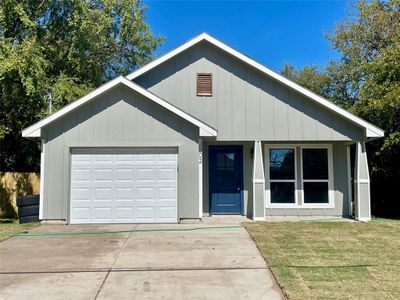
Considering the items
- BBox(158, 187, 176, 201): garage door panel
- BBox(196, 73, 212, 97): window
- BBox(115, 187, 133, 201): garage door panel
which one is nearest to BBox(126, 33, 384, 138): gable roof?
BBox(196, 73, 212, 97): window

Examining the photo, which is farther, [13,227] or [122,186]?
[122,186]

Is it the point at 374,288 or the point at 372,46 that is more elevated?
the point at 372,46

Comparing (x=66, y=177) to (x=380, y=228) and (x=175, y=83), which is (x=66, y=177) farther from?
(x=380, y=228)

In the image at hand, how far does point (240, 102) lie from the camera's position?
524 inches

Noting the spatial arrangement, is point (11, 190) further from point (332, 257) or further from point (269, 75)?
point (332, 257)

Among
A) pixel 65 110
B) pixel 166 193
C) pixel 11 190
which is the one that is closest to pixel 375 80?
pixel 166 193

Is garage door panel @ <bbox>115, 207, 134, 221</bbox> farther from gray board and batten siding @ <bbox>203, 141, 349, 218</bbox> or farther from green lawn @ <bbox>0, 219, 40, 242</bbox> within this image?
gray board and batten siding @ <bbox>203, 141, 349, 218</bbox>

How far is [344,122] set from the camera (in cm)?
1308

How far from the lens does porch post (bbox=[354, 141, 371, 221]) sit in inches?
500

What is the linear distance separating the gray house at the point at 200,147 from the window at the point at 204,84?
3 centimetres

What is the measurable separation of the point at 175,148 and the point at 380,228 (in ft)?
20.8

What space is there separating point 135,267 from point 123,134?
19.4ft

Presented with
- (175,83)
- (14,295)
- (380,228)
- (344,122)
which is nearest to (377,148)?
(344,122)

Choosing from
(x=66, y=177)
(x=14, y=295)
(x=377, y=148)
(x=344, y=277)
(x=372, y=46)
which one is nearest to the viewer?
(x=14, y=295)
